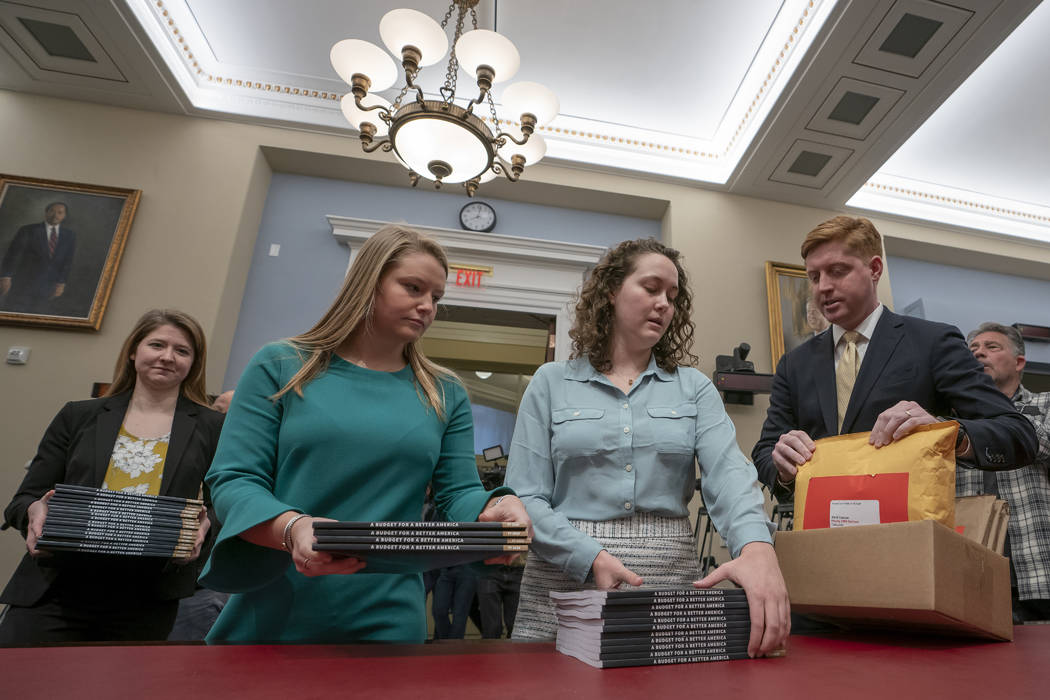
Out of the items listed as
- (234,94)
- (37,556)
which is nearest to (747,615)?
(37,556)

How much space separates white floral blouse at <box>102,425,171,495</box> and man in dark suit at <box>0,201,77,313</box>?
10.1 ft

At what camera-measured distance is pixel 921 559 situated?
0.83 meters

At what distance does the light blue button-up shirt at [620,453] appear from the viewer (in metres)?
1.15

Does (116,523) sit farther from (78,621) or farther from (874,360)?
(874,360)

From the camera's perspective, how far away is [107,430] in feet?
5.99

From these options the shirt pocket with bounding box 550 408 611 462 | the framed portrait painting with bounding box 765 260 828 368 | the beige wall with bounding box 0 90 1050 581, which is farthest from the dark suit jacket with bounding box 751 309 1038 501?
the framed portrait painting with bounding box 765 260 828 368

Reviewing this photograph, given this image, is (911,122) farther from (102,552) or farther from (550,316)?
(102,552)

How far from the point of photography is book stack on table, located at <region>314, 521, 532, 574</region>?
66cm

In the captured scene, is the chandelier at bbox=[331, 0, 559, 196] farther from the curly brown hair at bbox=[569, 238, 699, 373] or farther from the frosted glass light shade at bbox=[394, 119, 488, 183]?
the curly brown hair at bbox=[569, 238, 699, 373]

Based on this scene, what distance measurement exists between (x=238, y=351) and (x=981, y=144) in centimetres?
638

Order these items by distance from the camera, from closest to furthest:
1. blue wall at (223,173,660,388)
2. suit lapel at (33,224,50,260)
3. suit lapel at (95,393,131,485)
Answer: suit lapel at (95,393,131,485), suit lapel at (33,224,50,260), blue wall at (223,173,660,388)

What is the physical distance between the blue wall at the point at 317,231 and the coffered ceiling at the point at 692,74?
54 cm

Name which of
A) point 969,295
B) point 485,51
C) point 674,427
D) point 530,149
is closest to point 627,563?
point 674,427

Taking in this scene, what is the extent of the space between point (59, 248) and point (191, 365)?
3080 millimetres
